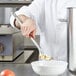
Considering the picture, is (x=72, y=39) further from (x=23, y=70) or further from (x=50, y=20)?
(x=50, y=20)

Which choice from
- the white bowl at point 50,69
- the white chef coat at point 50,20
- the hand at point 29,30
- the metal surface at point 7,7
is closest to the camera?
the white bowl at point 50,69

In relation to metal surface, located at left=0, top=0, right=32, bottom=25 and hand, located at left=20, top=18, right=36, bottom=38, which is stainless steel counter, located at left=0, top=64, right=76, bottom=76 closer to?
hand, located at left=20, top=18, right=36, bottom=38

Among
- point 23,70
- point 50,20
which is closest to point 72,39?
point 23,70

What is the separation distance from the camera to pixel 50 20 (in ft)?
4.96

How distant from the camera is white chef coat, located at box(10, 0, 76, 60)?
1.43m

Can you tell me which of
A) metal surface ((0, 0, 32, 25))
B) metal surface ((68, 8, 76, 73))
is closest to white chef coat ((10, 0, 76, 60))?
metal surface ((68, 8, 76, 73))

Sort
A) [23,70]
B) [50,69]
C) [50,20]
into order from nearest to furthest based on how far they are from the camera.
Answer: [50,69] → [23,70] → [50,20]

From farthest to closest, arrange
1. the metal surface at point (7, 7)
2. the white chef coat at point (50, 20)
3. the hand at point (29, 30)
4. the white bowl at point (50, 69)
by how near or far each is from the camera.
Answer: the metal surface at point (7, 7) → the white chef coat at point (50, 20) → the hand at point (29, 30) → the white bowl at point (50, 69)

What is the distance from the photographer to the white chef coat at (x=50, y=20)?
1.43 m

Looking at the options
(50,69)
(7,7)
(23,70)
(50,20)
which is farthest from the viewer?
(7,7)

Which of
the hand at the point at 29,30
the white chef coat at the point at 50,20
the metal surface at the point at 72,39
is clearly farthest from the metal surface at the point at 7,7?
the metal surface at the point at 72,39

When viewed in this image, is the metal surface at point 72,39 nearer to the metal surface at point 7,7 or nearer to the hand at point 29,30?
the hand at point 29,30

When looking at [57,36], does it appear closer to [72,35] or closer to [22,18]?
[22,18]

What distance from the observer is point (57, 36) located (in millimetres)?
1446
